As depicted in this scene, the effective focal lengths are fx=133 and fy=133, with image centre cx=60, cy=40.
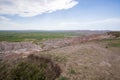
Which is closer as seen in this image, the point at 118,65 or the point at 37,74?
the point at 37,74

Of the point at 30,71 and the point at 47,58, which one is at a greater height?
the point at 47,58

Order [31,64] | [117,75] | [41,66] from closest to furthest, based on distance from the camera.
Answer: [117,75]
[41,66]
[31,64]

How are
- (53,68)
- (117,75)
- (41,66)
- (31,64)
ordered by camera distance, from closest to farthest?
(117,75) < (53,68) < (41,66) < (31,64)

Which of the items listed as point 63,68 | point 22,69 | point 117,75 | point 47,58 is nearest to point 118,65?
point 117,75

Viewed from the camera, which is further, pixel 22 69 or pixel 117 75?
pixel 22 69

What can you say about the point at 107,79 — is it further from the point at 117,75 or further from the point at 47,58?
the point at 47,58

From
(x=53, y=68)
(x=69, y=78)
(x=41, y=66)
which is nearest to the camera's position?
(x=69, y=78)

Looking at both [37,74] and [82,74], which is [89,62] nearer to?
[82,74]

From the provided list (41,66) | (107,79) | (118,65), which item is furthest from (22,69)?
(118,65)

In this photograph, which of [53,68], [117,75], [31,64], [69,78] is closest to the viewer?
[69,78]
